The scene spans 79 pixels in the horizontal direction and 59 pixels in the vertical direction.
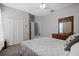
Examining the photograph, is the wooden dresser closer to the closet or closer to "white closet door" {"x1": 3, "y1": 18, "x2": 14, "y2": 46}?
the closet

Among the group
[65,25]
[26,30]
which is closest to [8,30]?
[26,30]

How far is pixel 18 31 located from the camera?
68.4 inches

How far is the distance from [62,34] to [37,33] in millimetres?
542

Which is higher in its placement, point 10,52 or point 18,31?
point 18,31

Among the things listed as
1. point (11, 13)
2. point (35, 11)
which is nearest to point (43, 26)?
point (35, 11)

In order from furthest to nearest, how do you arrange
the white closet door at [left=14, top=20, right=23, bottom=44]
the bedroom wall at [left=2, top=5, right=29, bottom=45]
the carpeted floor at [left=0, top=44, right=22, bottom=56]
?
the white closet door at [left=14, top=20, right=23, bottom=44] → the bedroom wall at [left=2, top=5, right=29, bottom=45] → the carpeted floor at [left=0, top=44, right=22, bottom=56]

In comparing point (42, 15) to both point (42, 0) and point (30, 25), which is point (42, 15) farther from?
point (42, 0)

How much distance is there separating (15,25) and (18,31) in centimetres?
15

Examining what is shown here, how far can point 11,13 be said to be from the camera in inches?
64.0

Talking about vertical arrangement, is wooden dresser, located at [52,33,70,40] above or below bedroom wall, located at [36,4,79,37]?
below

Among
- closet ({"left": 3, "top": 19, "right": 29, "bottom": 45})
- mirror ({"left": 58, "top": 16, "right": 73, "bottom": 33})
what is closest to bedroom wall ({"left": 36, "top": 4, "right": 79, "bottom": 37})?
mirror ({"left": 58, "top": 16, "right": 73, "bottom": 33})

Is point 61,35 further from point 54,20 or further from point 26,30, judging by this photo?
point 26,30

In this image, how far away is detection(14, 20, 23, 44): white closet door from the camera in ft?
5.59

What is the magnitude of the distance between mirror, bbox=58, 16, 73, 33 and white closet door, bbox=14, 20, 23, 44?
0.85m
